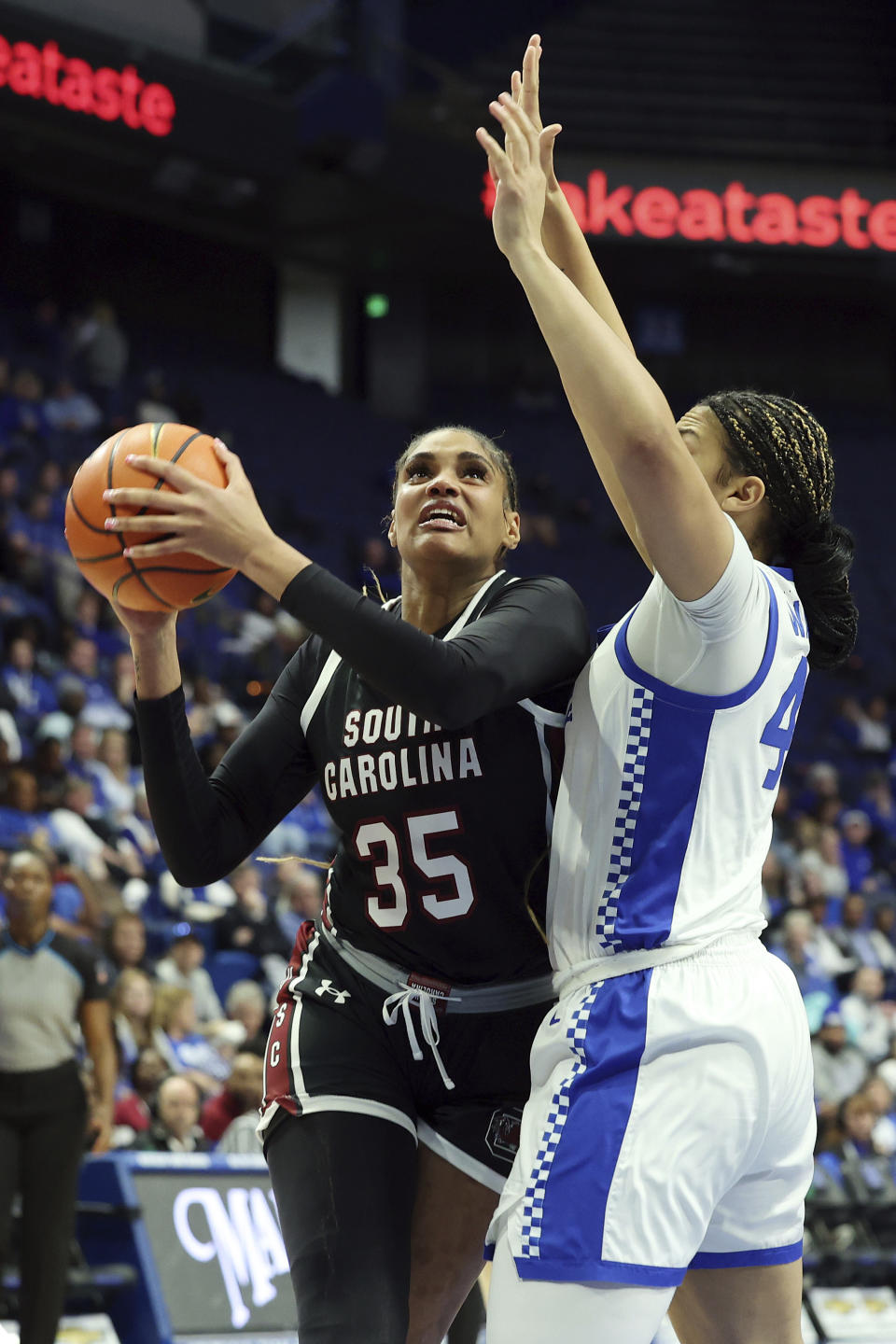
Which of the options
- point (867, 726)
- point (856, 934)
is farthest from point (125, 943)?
point (867, 726)

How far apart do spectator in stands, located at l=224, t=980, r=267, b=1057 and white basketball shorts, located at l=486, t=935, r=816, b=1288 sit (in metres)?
5.60

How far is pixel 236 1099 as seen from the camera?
23.8 feet

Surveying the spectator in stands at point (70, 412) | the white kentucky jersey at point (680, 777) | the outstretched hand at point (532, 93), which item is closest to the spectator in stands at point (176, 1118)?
the white kentucky jersey at point (680, 777)

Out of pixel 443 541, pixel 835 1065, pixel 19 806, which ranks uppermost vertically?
pixel 443 541

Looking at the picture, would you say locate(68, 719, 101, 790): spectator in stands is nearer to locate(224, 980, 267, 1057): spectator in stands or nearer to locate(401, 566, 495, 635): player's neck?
locate(224, 980, 267, 1057): spectator in stands

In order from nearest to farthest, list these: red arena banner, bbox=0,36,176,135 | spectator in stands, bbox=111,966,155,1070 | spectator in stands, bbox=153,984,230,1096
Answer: spectator in stands, bbox=111,966,155,1070 < spectator in stands, bbox=153,984,230,1096 < red arena banner, bbox=0,36,176,135

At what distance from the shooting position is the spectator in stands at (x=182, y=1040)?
25.2ft

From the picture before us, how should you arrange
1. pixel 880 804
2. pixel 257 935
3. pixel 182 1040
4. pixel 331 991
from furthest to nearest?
1. pixel 880 804
2. pixel 257 935
3. pixel 182 1040
4. pixel 331 991

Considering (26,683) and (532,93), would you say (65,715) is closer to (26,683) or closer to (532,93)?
(26,683)

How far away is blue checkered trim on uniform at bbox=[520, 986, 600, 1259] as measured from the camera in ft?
7.52

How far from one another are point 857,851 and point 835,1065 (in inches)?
152

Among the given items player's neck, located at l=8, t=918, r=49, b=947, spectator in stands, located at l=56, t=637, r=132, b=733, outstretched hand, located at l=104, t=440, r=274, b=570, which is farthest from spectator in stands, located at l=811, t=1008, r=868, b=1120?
outstretched hand, located at l=104, t=440, r=274, b=570

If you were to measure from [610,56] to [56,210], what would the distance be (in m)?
7.03

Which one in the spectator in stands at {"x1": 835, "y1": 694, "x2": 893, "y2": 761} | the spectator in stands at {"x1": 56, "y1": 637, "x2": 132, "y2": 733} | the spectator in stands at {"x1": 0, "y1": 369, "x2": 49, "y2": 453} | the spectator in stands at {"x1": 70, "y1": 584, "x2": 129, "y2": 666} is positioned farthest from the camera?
the spectator in stands at {"x1": 835, "y1": 694, "x2": 893, "y2": 761}
